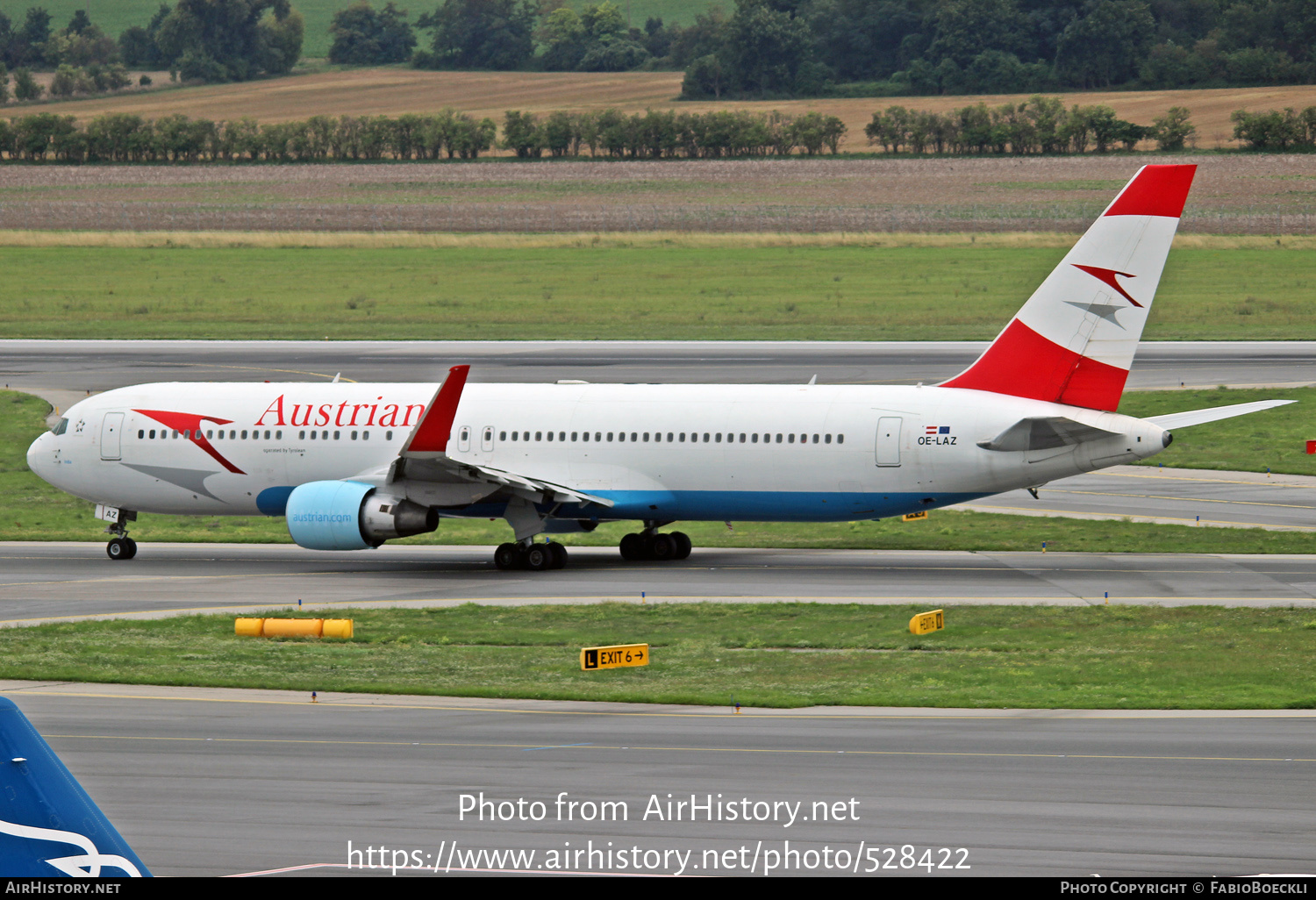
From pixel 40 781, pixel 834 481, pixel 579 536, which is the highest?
pixel 40 781

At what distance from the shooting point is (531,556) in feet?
123

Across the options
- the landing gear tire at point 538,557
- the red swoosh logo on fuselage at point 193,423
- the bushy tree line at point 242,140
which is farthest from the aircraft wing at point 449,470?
the bushy tree line at point 242,140

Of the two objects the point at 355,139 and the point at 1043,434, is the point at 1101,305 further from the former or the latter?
the point at 355,139

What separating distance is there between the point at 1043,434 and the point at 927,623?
714 centimetres

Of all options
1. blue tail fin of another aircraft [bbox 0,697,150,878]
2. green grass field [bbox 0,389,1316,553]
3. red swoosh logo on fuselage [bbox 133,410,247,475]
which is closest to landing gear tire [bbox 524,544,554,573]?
green grass field [bbox 0,389,1316,553]

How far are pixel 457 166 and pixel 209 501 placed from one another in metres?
147

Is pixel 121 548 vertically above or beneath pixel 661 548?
beneath

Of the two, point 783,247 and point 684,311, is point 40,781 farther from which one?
point 783,247

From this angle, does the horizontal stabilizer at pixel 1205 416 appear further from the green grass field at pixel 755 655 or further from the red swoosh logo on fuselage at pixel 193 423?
the red swoosh logo on fuselage at pixel 193 423

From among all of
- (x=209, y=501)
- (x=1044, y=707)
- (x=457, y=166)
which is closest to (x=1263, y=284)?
(x=209, y=501)

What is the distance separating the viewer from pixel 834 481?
35719mm

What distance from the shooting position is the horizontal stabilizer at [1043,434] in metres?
33.8

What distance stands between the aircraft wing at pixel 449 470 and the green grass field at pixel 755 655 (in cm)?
462

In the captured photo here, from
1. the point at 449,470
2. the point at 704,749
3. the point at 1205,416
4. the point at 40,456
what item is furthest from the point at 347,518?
the point at 1205,416
